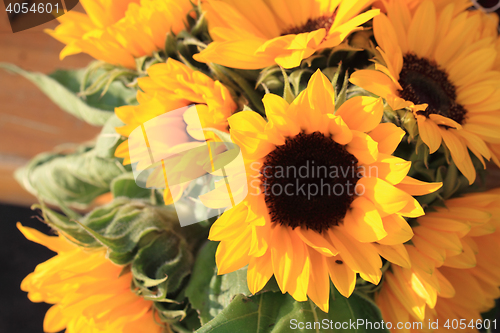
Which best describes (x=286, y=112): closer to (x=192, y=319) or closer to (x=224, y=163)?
(x=224, y=163)

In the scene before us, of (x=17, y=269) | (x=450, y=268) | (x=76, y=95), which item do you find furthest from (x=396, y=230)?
(x=17, y=269)

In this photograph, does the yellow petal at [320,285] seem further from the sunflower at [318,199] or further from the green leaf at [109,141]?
the green leaf at [109,141]

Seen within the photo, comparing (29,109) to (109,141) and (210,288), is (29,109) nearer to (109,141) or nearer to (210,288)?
(109,141)

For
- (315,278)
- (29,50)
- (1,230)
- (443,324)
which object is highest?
(29,50)

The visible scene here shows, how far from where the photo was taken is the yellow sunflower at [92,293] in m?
0.37

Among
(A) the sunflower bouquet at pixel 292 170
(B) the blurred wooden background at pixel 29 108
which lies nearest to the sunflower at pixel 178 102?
(A) the sunflower bouquet at pixel 292 170

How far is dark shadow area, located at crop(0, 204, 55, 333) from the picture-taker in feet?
3.01

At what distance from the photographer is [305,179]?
0.37 metres

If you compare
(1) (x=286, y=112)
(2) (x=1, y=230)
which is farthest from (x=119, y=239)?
(2) (x=1, y=230)

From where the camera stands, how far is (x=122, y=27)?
361mm

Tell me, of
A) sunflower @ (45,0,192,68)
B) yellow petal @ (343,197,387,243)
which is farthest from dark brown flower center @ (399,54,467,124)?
sunflower @ (45,0,192,68)

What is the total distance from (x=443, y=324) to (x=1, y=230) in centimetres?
103

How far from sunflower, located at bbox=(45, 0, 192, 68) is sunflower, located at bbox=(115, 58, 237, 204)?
0.18 ft

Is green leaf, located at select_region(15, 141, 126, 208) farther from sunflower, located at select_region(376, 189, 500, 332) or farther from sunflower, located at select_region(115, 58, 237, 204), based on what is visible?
sunflower, located at select_region(376, 189, 500, 332)
